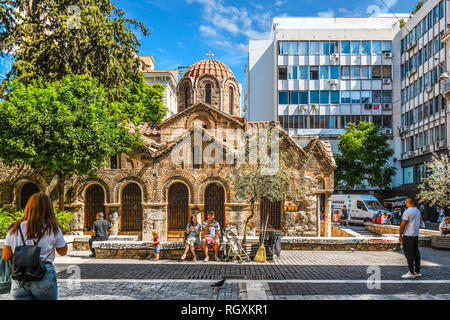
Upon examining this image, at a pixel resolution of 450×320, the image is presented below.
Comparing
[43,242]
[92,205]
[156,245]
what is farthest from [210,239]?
[92,205]

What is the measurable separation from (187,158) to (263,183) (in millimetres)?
6759

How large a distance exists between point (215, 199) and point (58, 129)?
7.67 metres

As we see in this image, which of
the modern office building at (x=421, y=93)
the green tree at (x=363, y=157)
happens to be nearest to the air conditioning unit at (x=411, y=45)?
the modern office building at (x=421, y=93)

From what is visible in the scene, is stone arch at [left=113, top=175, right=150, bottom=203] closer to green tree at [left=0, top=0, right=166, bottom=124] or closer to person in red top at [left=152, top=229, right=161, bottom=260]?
green tree at [left=0, top=0, right=166, bottom=124]

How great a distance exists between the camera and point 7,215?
15.8m

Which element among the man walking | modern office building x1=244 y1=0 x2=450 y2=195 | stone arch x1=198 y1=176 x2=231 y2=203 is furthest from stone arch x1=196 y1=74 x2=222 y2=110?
the man walking

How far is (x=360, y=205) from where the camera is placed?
32.7 m

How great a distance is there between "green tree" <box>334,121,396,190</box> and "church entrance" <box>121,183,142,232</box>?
84.4 feet

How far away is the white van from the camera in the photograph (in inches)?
1254

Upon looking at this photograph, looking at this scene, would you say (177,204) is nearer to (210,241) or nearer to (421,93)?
(210,241)

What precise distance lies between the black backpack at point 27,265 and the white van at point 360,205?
30.1 metres

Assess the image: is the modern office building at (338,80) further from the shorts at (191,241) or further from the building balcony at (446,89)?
the shorts at (191,241)

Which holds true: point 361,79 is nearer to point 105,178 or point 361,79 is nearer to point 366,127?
point 366,127

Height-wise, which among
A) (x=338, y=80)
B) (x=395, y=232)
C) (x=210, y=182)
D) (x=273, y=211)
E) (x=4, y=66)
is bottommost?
(x=395, y=232)
